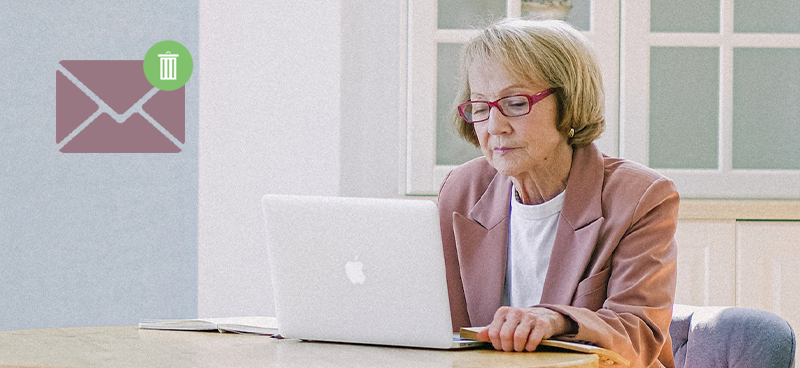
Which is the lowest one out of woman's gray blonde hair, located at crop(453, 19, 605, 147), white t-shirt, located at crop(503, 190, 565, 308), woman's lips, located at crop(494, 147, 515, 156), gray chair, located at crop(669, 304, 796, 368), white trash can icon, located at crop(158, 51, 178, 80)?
gray chair, located at crop(669, 304, 796, 368)

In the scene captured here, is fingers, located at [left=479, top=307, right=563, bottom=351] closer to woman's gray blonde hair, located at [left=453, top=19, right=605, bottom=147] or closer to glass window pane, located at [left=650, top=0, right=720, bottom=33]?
woman's gray blonde hair, located at [left=453, top=19, right=605, bottom=147]

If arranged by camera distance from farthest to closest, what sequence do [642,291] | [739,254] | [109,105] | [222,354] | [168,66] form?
[168,66]
[109,105]
[739,254]
[642,291]
[222,354]

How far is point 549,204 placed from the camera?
173 centimetres

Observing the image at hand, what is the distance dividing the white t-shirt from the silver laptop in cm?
40

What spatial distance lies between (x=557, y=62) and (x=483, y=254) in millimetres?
368

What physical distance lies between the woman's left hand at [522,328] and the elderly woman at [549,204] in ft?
0.42

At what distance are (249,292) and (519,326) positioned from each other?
6.19 feet

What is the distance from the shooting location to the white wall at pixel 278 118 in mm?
3023

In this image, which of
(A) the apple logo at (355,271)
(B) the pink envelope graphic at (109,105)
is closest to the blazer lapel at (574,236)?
(A) the apple logo at (355,271)

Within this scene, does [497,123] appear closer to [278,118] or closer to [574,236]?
[574,236]

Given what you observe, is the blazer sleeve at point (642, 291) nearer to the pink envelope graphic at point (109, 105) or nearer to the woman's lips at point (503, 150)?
the woman's lips at point (503, 150)

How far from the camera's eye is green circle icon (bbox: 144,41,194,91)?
3.81 metres

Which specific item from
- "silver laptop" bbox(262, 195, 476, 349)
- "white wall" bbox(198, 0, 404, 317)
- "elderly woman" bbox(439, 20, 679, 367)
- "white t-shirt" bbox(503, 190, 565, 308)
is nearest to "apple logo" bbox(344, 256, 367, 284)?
"silver laptop" bbox(262, 195, 476, 349)

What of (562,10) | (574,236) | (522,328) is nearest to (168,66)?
(562,10)
